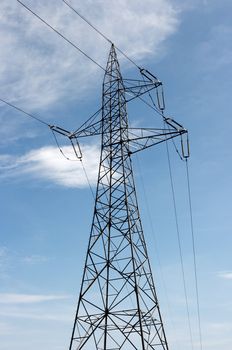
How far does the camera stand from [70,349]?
2627 cm

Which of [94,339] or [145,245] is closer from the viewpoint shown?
[94,339]

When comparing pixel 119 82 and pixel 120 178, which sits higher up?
pixel 119 82

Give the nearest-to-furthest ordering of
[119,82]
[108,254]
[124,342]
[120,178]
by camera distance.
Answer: [124,342] < [108,254] < [120,178] < [119,82]

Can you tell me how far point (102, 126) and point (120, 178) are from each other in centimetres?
409

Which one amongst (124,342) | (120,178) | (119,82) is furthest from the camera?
(119,82)

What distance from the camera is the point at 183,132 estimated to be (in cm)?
3016

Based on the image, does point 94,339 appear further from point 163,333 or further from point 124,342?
point 163,333

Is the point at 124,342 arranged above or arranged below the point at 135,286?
below

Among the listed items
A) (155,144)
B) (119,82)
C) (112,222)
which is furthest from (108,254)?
(119,82)

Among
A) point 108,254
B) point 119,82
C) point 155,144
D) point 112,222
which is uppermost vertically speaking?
point 119,82

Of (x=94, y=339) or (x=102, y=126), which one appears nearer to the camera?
(x=94, y=339)

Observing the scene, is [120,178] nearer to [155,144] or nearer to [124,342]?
[155,144]

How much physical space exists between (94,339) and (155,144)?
39.8 feet

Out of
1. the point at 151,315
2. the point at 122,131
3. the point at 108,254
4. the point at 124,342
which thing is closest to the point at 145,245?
the point at 108,254
